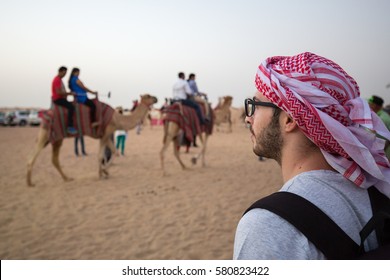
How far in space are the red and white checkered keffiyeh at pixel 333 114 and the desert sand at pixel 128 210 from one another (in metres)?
3.08

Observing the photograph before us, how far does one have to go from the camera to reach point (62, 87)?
7410 millimetres

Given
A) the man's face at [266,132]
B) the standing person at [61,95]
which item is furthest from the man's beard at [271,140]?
the standing person at [61,95]

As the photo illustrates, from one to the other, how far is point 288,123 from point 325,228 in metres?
0.49

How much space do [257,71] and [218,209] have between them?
15.0 feet

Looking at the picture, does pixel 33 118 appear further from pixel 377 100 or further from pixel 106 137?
pixel 377 100

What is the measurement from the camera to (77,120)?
25.0 ft

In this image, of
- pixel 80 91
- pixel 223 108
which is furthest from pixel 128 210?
pixel 223 108

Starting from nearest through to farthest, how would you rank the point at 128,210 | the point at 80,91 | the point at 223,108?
1. the point at 128,210
2. the point at 80,91
3. the point at 223,108

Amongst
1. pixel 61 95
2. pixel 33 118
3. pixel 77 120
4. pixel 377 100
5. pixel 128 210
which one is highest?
pixel 377 100

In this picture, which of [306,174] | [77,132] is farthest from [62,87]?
[306,174]

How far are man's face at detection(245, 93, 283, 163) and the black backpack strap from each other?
1.27 ft

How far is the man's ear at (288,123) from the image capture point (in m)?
1.28
